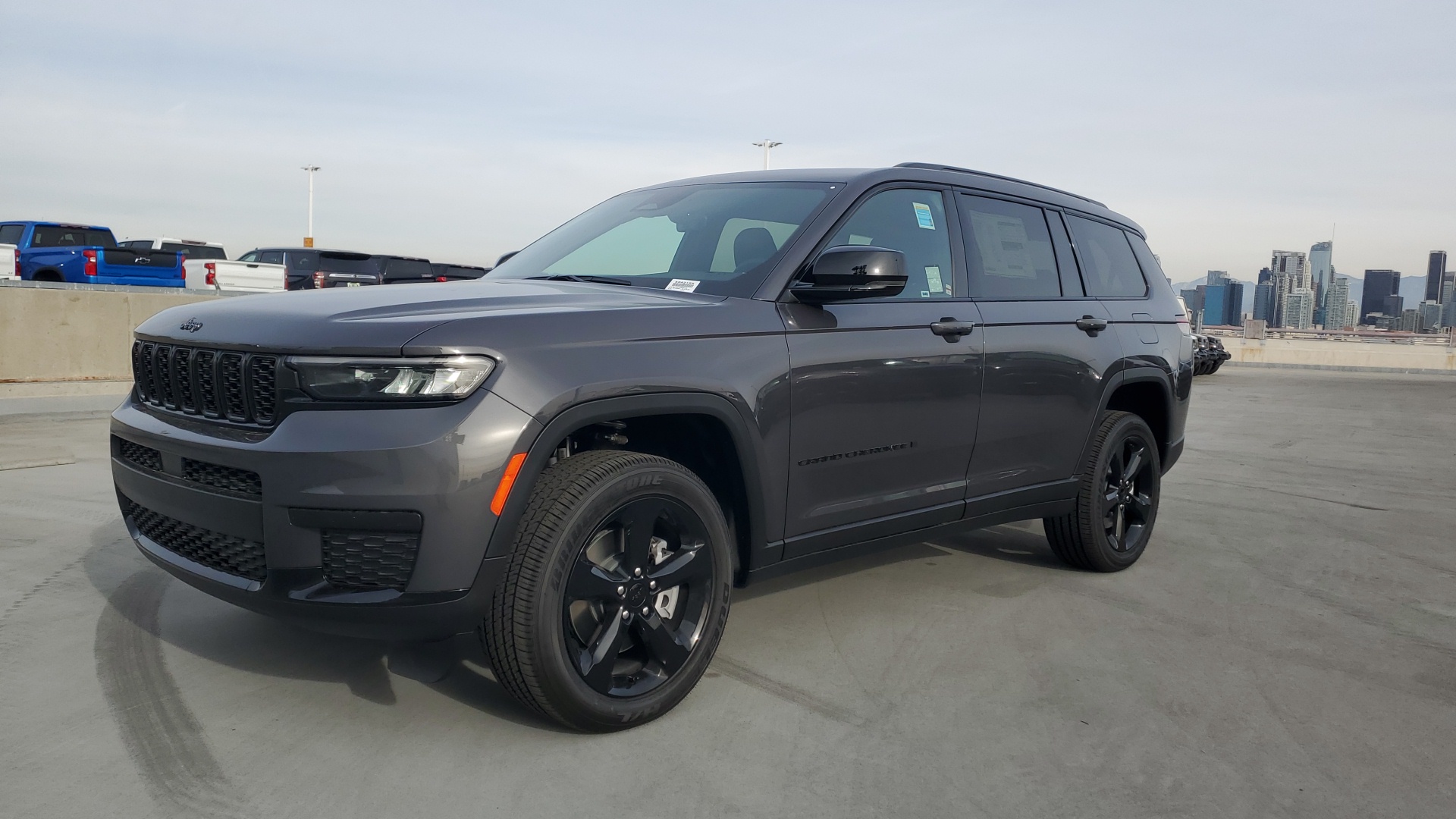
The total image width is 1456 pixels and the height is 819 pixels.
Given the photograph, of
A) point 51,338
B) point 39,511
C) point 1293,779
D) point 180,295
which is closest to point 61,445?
point 39,511

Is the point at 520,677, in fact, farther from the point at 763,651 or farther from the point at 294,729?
the point at 763,651

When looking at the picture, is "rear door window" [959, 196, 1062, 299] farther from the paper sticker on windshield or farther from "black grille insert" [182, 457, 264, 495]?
"black grille insert" [182, 457, 264, 495]

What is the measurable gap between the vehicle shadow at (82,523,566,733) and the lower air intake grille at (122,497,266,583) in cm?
39

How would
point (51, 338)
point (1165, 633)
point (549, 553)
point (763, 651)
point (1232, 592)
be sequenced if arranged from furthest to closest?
1. point (51, 338)
2. point (1232, 592)
3. point (1165, 633)
4. point (763, 651)
5. point (549, 553)

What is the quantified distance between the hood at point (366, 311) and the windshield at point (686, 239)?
0.70 ft

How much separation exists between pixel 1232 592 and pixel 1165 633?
0.93 metres

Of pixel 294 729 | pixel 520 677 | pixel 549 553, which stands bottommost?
pixel 294 729

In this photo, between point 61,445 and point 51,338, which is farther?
point 51,338

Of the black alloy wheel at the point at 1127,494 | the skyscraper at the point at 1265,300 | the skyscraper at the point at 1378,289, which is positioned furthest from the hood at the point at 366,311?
the skyscraper at the point at 1378,289

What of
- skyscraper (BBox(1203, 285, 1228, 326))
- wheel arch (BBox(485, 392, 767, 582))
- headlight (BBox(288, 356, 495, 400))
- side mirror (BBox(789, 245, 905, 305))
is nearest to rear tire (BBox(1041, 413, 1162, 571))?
side mirror (BBox(789, 245, 905, 305))

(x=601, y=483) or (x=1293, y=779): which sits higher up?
(x=601, y=483)

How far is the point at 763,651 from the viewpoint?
405 centimetres

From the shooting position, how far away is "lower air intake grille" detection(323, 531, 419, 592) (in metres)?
2.82

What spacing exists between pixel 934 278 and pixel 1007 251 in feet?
2.03
